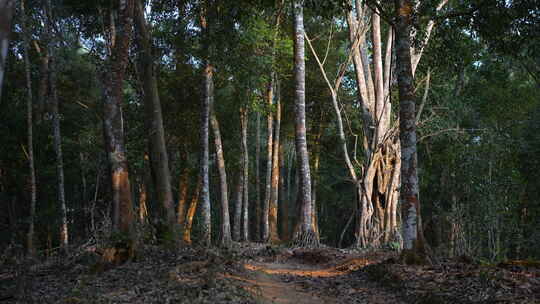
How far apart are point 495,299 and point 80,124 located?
86.4 ft

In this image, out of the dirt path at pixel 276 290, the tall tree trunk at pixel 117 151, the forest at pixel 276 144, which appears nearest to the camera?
the dirt path at pixel 276 290

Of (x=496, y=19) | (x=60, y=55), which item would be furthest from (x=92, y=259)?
(x=60, y=55)

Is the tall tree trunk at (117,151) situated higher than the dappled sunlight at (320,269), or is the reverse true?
the tall tree trunk at (117,151)

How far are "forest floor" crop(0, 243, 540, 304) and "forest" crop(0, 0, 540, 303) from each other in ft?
0.17

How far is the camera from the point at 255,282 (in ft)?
30.5

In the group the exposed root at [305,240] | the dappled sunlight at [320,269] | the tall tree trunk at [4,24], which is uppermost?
the tall tree trunk at [4,24]

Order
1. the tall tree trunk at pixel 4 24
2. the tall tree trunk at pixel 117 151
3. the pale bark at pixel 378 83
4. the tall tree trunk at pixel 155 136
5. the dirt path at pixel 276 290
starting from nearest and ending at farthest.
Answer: the tall tree trunk at pixel 4 24, the dirt path at pixel 276 290, the tall tree trunk at pixel 117 151, the tall tree trunk at pixel 155 136, the pale bark at pixel 378 83

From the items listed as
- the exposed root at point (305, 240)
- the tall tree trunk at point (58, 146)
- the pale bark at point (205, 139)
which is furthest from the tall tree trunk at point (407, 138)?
the tall tree trunk at point (58, 146)

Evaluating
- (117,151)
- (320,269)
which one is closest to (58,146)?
(117,151)

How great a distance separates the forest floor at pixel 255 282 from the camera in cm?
708

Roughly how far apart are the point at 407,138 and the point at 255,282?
407 cm

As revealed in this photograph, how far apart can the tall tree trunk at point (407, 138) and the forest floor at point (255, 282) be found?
2.54 feet

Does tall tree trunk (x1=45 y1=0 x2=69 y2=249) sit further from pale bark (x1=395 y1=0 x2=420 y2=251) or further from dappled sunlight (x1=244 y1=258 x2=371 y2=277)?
pale bark (x1=395 y1=0 x2=420 y2=251)

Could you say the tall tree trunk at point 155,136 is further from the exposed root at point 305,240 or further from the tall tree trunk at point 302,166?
the exposed root at point 305,240
